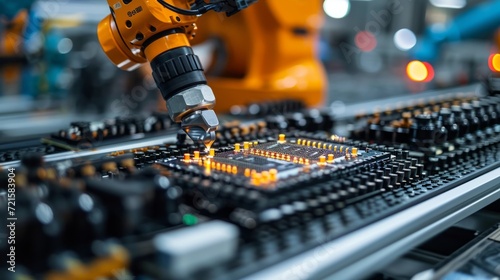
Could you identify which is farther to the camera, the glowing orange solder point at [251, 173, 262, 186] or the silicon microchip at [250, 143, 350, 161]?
the silicon microchip at [250, 143, 350, 161]

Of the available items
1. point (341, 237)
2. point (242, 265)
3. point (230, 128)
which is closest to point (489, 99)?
point (230, 128)

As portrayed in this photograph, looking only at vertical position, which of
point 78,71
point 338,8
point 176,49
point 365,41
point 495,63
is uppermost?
point 338,8

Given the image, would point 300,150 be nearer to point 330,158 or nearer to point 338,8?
point 330,158

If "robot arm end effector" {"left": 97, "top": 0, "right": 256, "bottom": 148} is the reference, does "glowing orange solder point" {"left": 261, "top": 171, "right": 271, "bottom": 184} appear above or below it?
below

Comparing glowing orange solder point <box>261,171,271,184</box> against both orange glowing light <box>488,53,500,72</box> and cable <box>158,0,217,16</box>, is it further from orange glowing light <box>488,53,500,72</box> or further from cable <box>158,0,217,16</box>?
orange glowing light <box>488,53,500,72</box>

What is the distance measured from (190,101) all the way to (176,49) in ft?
0.50

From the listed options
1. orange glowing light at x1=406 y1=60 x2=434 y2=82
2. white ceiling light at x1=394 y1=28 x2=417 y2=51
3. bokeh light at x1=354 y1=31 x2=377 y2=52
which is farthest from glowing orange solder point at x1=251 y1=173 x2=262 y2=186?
bokeh light at x1=354 y1=31 x2=377 y2=52

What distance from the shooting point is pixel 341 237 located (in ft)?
3.04

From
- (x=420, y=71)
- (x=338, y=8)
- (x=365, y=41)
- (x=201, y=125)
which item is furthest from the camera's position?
(x=365, y=41)

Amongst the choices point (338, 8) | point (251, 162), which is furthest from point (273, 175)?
point (338, 8)

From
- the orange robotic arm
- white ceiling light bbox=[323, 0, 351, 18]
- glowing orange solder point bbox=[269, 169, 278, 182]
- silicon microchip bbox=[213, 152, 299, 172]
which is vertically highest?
white ceiling light bbox=[323, 0, 351, 18]

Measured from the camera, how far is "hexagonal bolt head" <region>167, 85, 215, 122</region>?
1.25 meters

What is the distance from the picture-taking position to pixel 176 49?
4.22 ft

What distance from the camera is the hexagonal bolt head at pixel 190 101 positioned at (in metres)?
1.25
